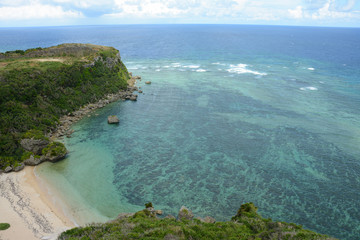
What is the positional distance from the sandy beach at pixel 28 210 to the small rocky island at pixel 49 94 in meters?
4.97

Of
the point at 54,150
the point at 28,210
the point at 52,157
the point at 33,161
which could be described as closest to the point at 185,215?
the point at 28,210

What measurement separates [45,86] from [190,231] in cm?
5993

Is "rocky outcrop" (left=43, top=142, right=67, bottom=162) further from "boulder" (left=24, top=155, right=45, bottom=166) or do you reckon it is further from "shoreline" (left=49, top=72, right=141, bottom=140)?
"shoreline" (left=49, top=72, right=141, bottom=140)

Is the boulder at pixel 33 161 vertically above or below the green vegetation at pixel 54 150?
below

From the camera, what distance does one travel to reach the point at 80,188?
41.8m

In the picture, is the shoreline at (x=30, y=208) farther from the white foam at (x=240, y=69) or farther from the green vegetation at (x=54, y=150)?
the white foam at (x=240, y=69)

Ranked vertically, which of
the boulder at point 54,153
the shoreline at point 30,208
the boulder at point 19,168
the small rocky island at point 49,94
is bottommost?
the shoreline at point 30,208

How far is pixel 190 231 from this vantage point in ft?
Result: 82.4

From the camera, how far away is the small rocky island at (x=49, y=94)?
4859 cm

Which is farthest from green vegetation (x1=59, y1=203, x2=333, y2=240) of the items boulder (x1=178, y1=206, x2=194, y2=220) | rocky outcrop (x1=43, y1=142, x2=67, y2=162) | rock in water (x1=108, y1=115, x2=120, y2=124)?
rock in water (x1=108, y1=115, x2=120, y2=124)

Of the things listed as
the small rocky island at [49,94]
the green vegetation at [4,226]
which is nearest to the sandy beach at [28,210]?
the green vegetation at [4,226]

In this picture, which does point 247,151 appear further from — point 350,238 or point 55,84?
point 55,84

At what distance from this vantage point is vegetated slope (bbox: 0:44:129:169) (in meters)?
50.1

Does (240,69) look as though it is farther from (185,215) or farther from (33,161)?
(33,161)
